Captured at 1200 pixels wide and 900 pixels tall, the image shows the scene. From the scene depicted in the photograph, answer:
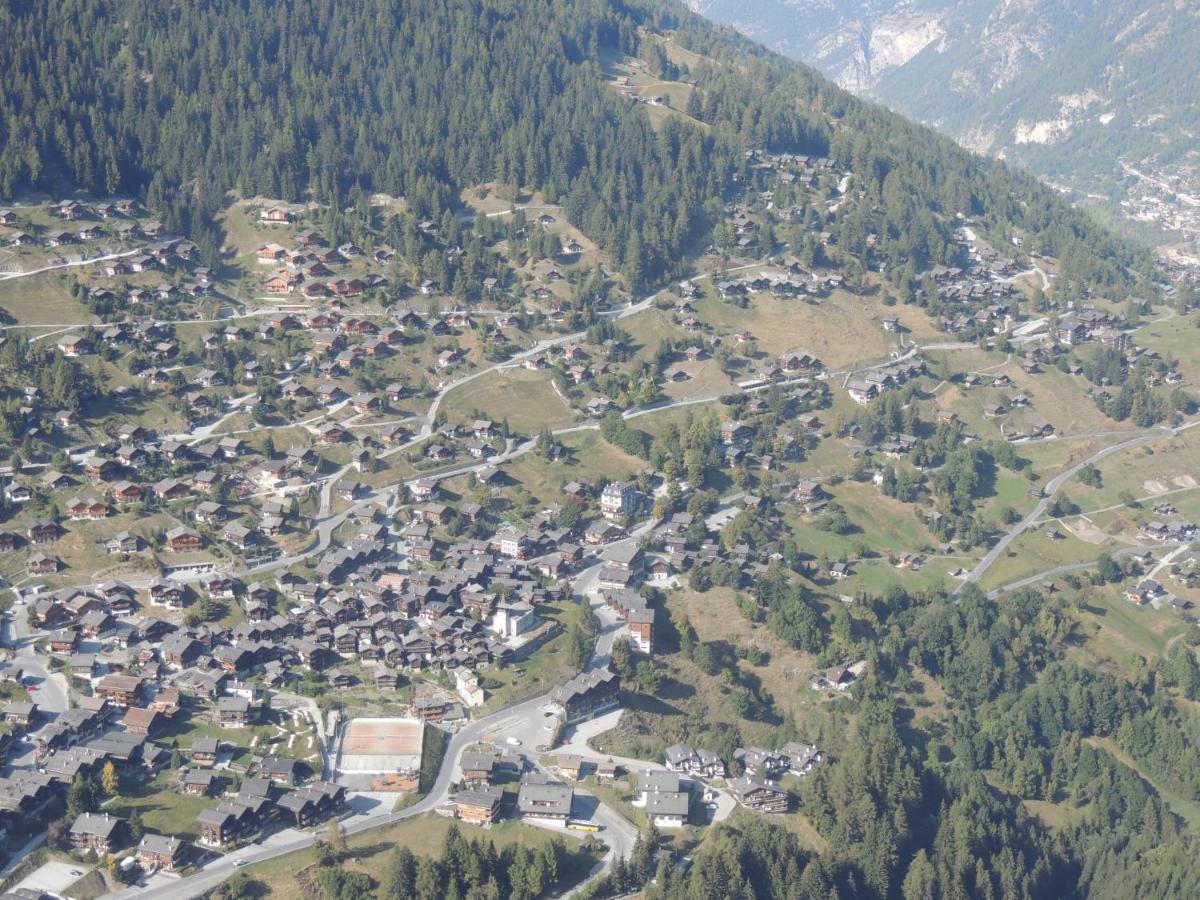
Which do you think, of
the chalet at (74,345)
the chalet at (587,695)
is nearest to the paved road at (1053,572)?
the chalet at (587,695)

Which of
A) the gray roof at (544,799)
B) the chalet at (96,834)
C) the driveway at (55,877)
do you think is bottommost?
the driveway at (55,877)

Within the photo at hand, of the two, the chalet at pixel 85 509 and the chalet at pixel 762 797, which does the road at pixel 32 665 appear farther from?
the chalet at pixel 762 797

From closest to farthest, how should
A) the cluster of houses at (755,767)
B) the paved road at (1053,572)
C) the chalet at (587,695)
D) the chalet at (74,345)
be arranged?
the cluster of houses at (755,767) < the chalet at (587,695) < the paved road at (1053,572) < the chalet at (74,345)

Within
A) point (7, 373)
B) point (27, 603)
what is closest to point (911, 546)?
point (27, 603)

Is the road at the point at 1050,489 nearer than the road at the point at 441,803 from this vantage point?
No

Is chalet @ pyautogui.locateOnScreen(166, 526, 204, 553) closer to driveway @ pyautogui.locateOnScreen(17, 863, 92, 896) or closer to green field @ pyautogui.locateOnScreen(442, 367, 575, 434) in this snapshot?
green field @ pyautogui.locateOnScreen(442, 367, 575, 434)

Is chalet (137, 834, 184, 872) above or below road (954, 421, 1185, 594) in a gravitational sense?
above

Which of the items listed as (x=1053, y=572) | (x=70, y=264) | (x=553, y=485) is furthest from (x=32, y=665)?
(x=1053, y=572)

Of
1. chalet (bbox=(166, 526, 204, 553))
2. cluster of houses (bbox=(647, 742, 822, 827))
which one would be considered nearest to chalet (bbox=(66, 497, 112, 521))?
chalet (bbox=(166, 526, 204, 553))

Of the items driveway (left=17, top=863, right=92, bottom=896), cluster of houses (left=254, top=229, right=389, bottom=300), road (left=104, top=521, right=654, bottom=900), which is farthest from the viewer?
cluster of houses (left=254, top=229, right=389, bottom=300)
